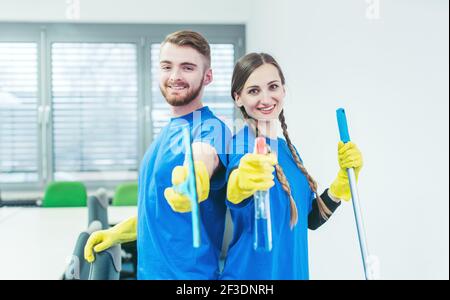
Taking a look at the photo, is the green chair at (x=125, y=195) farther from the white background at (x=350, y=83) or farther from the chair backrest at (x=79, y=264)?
the white background at (x=350, y=83)

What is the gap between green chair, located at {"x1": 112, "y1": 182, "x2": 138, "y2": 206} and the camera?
2.05ft

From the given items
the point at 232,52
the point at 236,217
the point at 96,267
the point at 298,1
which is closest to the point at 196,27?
the point at 232,52

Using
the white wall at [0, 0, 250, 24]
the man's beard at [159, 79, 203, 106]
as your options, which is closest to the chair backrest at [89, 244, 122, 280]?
the man's beard at [159, 79, 203, 106]

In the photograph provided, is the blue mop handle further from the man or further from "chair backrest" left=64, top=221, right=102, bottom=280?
"chair backrest" left=64, top=221, right=102, bottom=280

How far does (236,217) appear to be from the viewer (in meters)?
0.56

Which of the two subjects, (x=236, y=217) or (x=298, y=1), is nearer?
(x=236, y=217)

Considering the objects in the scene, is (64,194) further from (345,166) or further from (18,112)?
(345,166)

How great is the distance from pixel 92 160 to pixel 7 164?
0.14m

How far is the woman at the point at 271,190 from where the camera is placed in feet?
1.82

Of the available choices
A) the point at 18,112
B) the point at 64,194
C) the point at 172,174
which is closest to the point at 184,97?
the point at 172,174

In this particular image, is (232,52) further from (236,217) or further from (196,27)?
(236,217)

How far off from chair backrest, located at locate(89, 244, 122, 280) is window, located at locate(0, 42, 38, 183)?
0.58 feet

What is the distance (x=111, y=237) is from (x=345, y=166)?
38 centimetres

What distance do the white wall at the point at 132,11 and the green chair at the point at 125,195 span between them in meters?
0.26
